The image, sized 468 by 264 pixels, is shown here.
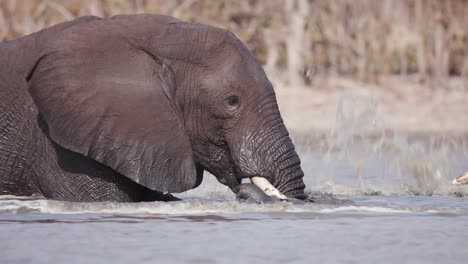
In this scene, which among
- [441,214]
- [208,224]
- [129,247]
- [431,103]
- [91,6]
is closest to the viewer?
[129,247]

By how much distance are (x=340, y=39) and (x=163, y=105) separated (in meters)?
18.8

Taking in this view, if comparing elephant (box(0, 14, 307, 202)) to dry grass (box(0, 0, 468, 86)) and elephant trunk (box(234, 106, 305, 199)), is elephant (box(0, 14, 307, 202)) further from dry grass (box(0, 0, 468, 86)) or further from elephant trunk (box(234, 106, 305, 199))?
dry grass (box(0, 0, 468, 86))

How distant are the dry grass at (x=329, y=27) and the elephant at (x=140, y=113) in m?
16.5

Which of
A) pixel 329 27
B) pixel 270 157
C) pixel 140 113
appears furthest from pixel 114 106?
pixel 329 27

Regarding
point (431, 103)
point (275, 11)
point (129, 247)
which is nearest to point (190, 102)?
point (129, 247)

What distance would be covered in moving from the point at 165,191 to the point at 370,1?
66.0ft

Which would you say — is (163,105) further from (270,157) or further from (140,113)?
(270,157)

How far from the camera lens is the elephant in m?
9.08

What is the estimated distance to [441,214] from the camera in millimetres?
9812

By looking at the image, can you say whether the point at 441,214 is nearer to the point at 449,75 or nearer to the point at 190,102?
the point at 190,102

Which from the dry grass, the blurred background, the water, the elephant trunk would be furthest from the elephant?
the dry grass

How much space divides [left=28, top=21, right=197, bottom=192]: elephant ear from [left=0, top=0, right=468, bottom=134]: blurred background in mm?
14712

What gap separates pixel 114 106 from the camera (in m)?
9.12

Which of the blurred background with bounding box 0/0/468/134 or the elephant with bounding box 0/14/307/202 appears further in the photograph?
the blurred background with bounding box 0/0/468/134
